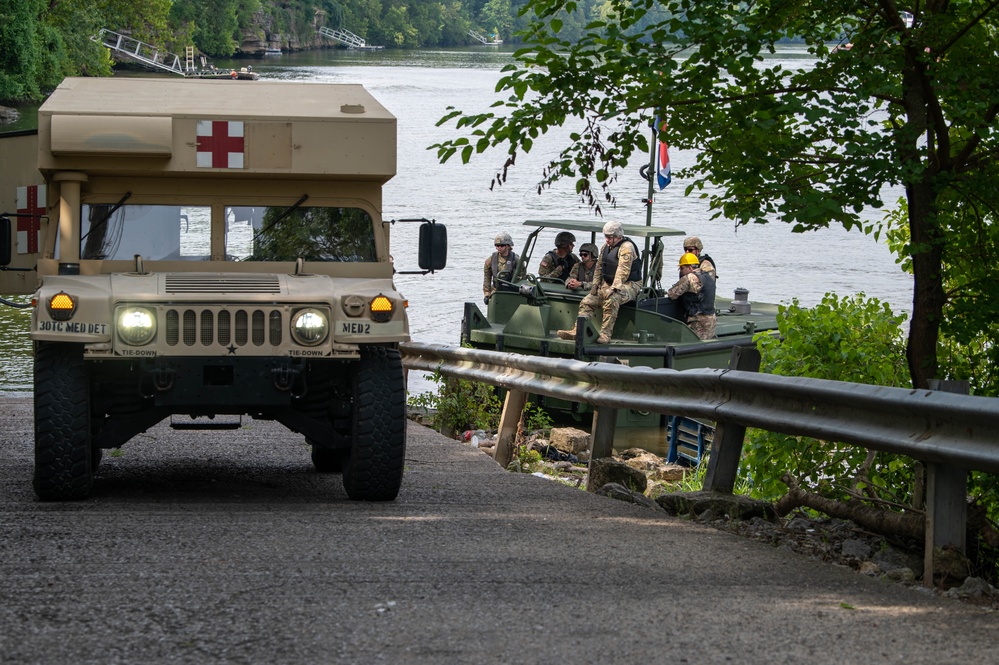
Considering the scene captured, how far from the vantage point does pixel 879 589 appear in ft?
17.5

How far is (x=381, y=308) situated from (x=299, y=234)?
1.19m

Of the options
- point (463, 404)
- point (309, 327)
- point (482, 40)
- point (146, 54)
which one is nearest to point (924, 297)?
point (309, 327)

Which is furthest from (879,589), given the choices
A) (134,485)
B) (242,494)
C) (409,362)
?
(409,362)

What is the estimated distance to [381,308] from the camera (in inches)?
295

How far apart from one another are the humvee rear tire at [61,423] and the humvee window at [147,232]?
38.7 inches

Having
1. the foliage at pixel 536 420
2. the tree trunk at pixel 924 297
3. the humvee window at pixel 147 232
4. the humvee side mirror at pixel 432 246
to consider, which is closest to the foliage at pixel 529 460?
the humvee side mirror at pixel 432 246

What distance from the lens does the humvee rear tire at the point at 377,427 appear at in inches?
295

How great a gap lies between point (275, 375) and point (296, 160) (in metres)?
1.47

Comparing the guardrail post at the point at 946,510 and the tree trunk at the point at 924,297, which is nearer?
the guardrail post at the point at 946,510

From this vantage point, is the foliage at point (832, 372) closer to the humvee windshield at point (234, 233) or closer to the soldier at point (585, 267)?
the humvee windshield at point (234, 233)

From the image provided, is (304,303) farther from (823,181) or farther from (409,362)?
(409,362)

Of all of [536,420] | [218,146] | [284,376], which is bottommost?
[536,420]

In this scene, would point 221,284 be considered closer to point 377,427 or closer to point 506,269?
point 377,427

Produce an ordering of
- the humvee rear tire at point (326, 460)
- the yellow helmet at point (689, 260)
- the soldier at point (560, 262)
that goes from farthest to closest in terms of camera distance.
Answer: the soldier at point (560, 262), the yellow helmet at point (689, 260), the humvee rear tire at point (326, 460)
